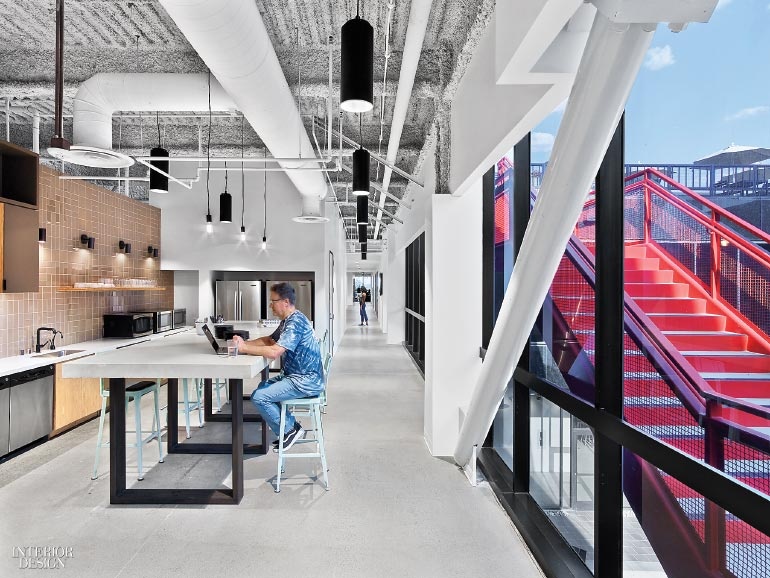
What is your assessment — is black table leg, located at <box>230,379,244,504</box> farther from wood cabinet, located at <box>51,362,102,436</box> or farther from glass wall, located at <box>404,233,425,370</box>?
glass wall, located at <box>404,233,425,370</box>

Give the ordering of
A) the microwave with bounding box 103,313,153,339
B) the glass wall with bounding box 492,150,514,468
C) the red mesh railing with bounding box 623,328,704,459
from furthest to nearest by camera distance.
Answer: the microwave with bounding box 103,313,153,339, the glass wall with bounding box 492,150,514,468, the red mesh railing with bounding box 623,328,704,459

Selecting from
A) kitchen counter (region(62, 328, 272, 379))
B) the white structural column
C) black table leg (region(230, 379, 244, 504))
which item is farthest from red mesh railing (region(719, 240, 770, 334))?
black table leg (region(230, 379, 244, 504))

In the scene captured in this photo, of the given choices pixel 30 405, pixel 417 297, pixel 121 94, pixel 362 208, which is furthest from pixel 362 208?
pixel 30 405

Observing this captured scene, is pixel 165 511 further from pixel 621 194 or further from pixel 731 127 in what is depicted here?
pixel 731 127

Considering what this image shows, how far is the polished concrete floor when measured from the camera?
Result: 2635 mm

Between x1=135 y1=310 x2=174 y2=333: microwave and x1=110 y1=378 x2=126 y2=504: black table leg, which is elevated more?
x1=135 y1=310 x2=174 y2=333: microwave

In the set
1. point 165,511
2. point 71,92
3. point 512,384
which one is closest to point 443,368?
point 512,384

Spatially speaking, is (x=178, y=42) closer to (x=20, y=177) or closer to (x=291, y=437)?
(x=20, y=177)

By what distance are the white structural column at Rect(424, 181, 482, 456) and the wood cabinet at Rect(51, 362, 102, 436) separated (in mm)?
3591

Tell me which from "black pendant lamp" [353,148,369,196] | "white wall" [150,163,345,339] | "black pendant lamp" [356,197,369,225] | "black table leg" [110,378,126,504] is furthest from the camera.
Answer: "white wall" [150,163,345,339]

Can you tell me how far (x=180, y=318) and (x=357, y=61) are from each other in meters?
7.45

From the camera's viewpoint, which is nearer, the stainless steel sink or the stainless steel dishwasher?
the stainless steel dishwasher

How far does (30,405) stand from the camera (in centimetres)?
449

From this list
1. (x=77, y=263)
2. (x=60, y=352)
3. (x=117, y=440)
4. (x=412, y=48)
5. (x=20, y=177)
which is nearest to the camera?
(x=412, y=48)
